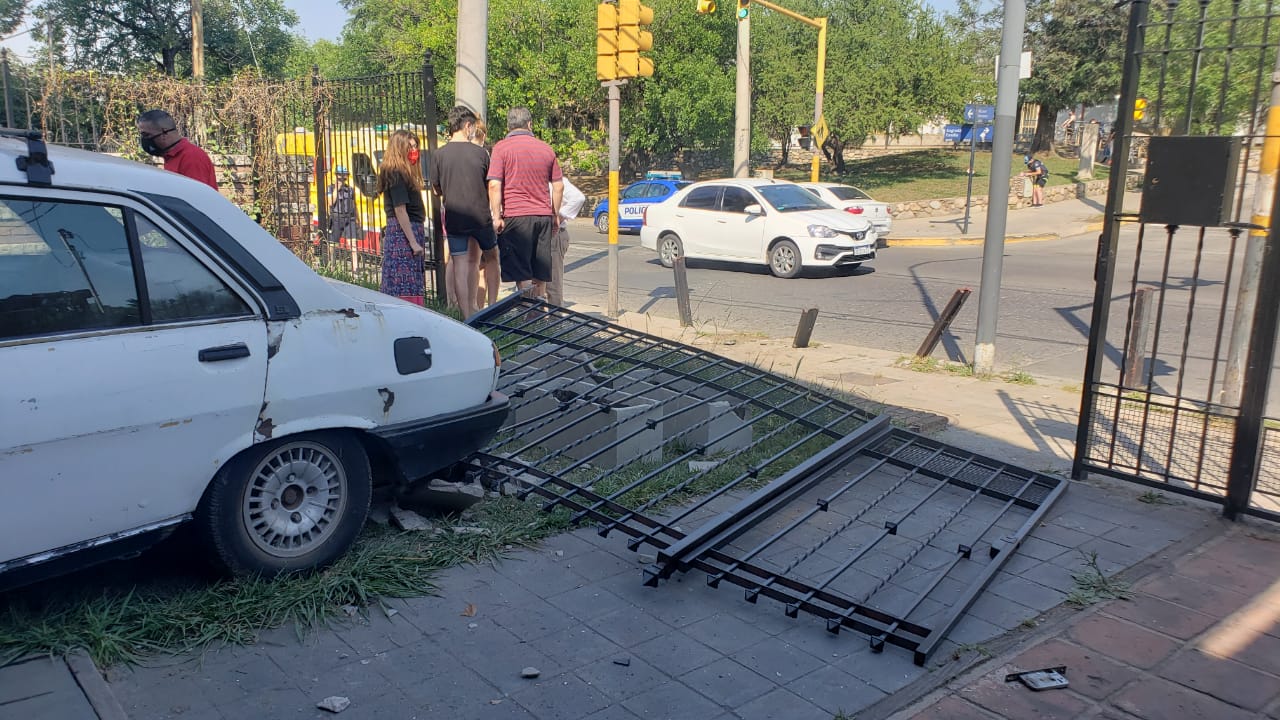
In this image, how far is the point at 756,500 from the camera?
16.1ft

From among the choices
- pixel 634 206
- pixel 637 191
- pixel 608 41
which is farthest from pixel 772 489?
pixel 637 191

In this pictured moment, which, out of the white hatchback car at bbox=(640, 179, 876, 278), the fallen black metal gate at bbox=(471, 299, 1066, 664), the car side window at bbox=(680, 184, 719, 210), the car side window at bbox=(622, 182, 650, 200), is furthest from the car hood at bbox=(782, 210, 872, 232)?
the car side window at bbox=(622, 182, 650, 200)

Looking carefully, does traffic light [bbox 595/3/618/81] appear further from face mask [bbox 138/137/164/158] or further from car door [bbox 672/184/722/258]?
car door [bbox 672/184/722/258]

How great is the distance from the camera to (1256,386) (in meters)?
4.96

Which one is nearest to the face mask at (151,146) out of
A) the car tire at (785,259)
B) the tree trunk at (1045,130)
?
the car tire at (785,259)

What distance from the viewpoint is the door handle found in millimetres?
3619

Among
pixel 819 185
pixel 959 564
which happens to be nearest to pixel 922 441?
pixel 959 564

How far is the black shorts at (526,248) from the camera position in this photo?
9.03 m

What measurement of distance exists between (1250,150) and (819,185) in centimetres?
1843

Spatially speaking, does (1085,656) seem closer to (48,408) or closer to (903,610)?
(903,610)

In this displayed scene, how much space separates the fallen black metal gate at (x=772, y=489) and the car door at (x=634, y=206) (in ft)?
61.9

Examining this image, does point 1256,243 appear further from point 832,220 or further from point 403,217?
point 832,220

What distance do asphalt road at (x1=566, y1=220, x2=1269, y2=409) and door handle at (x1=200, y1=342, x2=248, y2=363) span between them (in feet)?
19.7

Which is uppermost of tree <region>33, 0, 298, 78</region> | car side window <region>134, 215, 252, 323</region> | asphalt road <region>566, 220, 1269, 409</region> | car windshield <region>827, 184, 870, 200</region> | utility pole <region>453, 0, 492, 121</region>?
tree <region>33, 0, 298, 78</region>
